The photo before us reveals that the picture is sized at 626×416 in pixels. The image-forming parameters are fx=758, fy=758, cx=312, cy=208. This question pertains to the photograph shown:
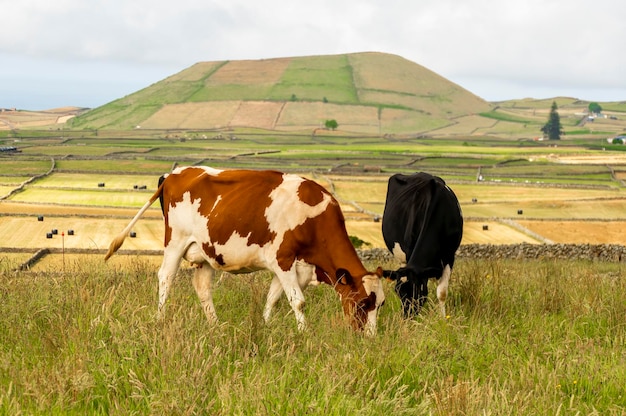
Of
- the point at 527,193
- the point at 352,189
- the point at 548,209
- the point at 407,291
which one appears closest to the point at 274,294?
→ the point at 407,291

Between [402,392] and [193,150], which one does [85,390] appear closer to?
[402,392]

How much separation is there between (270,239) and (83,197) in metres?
64.1

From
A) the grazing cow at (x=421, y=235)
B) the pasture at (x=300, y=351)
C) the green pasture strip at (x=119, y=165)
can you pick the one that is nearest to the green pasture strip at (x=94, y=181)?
the green pasture strip at (x=119, y=165)

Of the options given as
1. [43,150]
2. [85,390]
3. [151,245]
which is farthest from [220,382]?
[43,150]

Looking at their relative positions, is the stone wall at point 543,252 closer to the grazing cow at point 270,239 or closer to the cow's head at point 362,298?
the grazing cow at point 270,239

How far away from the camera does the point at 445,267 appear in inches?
486

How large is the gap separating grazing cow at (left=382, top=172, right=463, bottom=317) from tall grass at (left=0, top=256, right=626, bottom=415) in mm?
770

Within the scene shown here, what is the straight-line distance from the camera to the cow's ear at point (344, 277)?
10.0 m

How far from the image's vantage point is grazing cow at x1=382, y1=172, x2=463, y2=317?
11352 mm

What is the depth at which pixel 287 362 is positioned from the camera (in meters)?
7.44

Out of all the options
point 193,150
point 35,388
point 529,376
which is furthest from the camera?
point 193,150

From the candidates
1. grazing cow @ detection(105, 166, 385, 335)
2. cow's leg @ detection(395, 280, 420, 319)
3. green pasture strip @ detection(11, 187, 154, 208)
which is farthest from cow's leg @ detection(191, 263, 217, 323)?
green pasture strip @ detection(11, 187, 154, 208)

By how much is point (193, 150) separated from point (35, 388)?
5317 inches

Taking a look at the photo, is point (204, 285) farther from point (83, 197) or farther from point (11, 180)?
point (11, 180)
